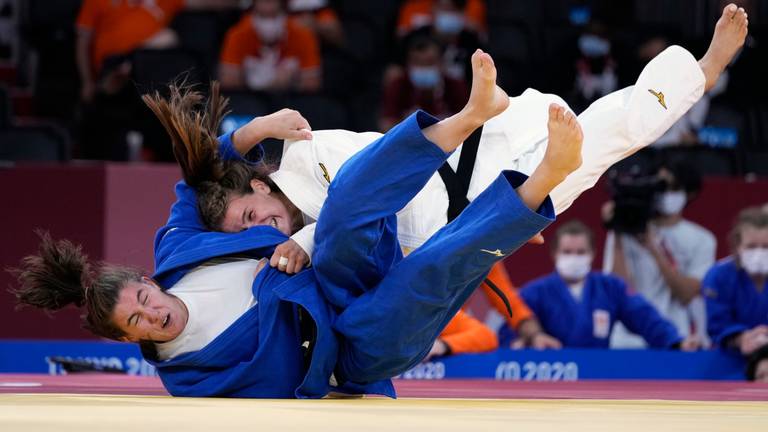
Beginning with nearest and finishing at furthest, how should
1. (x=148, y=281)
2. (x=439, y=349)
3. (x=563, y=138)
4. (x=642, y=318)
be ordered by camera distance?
(x=563, y=138) < (x=148, y=281) < (x=439, y=349) < (x=642, y=318)

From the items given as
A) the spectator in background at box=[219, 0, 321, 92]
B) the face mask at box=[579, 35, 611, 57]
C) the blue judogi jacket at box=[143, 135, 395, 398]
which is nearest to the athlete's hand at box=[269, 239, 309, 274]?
the blue judogi jacket at box=[143, 135, 395, 398]

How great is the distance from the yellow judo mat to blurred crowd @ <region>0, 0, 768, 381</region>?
293cm

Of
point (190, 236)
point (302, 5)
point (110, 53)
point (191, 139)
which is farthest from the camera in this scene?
point (302, 5)

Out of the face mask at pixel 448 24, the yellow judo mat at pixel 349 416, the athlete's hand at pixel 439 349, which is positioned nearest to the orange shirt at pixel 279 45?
the face mask at pixel 448 24

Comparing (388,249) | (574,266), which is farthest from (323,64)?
(388,249)

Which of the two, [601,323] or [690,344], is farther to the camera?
[601,323]

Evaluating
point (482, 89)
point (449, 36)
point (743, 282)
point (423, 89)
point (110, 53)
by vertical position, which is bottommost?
point (743, 282)

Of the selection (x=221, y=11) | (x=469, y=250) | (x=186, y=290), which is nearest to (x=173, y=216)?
(x=186, y=290)

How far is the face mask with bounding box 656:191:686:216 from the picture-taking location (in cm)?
657

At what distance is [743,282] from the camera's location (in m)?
6.13

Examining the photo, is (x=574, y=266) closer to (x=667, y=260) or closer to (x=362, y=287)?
(x=667, y=260)

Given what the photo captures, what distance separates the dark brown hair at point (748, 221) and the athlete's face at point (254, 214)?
3012 mm

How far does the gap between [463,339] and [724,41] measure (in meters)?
2.17

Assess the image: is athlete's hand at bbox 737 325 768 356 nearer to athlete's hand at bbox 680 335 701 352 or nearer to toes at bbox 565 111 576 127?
athlete's hand at bbox 680 335 701 352
